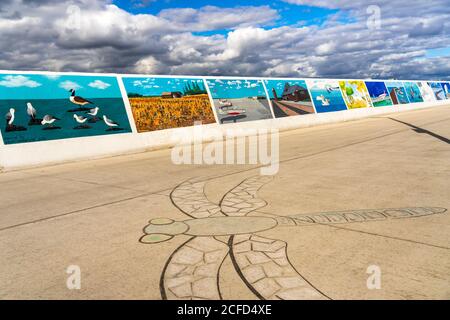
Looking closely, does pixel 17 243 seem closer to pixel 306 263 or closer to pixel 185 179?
pixel 306 263

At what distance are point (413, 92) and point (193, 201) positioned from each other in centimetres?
4446

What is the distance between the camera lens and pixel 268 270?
3578 mm

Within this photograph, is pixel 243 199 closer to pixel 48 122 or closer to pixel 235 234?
pixel 235 234

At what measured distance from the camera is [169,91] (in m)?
16.8

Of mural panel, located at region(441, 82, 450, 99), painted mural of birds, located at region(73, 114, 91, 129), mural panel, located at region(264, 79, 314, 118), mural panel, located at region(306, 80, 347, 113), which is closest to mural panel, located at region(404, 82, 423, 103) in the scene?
mural panel, located at region(441, 82, 450, 99)

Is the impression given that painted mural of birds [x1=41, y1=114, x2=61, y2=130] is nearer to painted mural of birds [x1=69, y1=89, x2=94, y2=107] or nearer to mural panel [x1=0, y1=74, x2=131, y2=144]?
mural panel [x1=0, y1=74, x2=131, y2=144]

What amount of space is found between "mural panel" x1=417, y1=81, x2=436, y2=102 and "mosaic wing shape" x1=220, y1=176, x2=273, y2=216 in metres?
45.7

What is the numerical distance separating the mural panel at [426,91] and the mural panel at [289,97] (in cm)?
2840

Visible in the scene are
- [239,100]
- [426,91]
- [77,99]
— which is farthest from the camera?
[426,91]

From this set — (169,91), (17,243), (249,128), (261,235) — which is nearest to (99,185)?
(17,243)

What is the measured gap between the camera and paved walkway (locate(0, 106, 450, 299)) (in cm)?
332

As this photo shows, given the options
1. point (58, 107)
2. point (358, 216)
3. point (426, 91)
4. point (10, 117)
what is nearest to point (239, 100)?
point (58, 107)

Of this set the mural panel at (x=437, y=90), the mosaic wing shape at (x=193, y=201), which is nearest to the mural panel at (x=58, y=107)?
the mosaic wing shape at (x=193, y=201)

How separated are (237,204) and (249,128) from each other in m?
13.4
